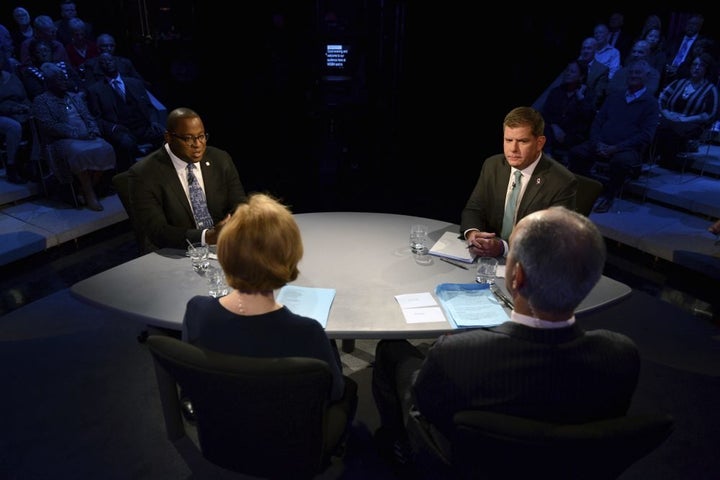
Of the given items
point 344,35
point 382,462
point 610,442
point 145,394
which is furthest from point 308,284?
point 344,35

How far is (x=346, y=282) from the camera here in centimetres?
227

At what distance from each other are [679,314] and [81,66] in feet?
19.6

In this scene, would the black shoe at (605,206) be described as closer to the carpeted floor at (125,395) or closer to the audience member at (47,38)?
the carpeted floor at (125,395)

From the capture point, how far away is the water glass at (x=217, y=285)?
2.15 metres

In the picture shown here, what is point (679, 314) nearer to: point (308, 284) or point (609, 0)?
point (308, 284)

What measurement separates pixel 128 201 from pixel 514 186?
6.73ft

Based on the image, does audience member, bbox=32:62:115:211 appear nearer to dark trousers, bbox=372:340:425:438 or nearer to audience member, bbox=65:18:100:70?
audience member, bbox=65:18:100:70

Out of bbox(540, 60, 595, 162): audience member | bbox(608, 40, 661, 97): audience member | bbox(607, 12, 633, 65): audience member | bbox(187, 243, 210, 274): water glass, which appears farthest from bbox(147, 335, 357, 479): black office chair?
bbox(607, 12, 633, 65): audience member

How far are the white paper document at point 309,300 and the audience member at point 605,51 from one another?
5434 millimetres

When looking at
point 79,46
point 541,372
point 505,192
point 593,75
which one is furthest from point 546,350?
point 79,46

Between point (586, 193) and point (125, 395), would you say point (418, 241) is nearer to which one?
point (586, 193)

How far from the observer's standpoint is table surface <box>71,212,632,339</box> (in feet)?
6.49

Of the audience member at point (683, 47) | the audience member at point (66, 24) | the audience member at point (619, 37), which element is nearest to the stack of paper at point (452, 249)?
the audience member at point (683, 47)

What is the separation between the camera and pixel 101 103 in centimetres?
523
